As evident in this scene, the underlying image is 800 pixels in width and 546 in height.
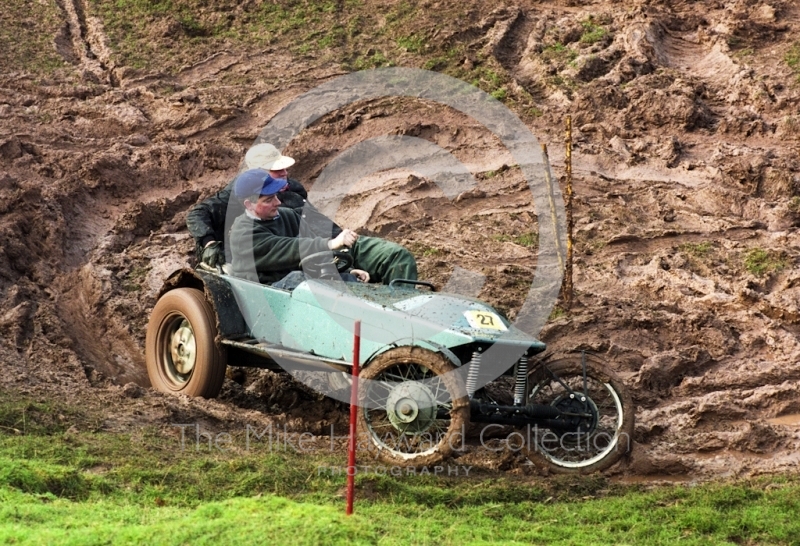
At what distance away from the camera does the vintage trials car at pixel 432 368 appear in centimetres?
767

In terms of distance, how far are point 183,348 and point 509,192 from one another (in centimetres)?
466

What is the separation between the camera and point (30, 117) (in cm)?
1417

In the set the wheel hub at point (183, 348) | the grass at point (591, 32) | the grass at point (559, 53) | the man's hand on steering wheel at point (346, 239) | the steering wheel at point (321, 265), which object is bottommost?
the wheel hub at point (183, 348)

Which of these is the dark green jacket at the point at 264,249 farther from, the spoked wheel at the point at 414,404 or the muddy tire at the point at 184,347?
the spoked wheel at the point at 414,404

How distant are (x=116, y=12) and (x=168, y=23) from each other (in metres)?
0.97

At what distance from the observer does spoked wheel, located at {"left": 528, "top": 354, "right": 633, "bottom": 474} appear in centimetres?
783

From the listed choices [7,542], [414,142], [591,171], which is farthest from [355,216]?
[7,542]

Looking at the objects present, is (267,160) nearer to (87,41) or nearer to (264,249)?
(264,249)

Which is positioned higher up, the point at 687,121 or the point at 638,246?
the point at 687,121

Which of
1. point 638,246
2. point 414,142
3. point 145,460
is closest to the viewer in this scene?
point 145,460

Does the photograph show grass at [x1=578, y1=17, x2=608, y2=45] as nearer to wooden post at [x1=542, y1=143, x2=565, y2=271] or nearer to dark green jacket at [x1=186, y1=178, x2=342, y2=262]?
wooden post at [x1=542, y1=143, x2=565, y2=271]

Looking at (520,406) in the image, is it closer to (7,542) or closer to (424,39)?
(7,542)

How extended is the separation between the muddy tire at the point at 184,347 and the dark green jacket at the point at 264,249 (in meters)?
0.44

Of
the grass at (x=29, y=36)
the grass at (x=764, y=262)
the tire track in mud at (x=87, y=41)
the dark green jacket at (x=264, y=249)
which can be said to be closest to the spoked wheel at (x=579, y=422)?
the dark green jacket at (x=264, y=249)
